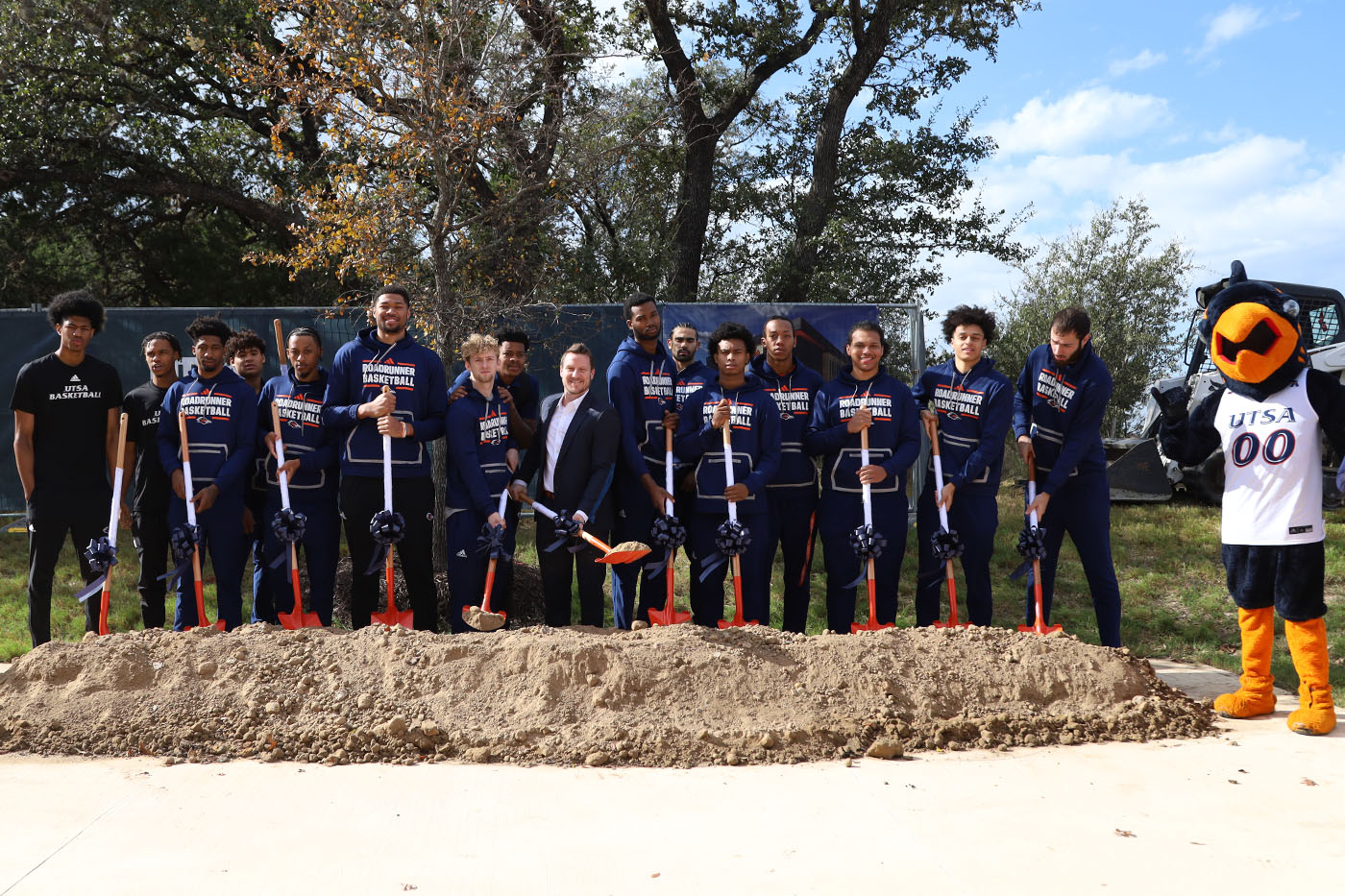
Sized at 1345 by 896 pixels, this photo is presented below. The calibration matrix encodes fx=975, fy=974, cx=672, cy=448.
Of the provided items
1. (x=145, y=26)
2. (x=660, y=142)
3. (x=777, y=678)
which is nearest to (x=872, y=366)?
(x=777, y=678)

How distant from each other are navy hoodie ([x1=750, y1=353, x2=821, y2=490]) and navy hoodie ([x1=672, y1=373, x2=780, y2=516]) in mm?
158

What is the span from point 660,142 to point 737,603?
869 centimetres

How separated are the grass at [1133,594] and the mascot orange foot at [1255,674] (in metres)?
0.96

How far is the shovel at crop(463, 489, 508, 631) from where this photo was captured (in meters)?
4.69

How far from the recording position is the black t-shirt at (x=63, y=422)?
533 centimetres

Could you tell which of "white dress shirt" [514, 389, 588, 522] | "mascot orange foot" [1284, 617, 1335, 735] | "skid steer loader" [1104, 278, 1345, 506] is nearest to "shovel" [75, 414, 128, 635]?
"white dress shirt" [514, 389, 588, 522]

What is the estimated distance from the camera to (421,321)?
268 inches

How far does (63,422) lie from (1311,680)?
20.8 ft

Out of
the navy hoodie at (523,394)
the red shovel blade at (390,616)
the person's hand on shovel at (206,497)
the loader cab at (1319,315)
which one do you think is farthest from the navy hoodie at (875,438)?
the loader cab at (1319,315)

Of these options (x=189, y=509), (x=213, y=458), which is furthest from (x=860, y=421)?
(x=189, y=509)

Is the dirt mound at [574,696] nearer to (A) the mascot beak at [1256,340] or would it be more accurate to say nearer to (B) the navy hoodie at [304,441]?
(B) the navy hoodie at [304,441]

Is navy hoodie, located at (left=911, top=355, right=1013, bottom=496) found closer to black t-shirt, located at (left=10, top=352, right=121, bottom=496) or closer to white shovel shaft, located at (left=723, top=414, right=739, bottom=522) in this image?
white shovel shaft, located at (left=723, top=414, right=739, bottom=522)

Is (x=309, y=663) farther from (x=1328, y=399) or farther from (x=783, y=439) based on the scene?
(x=1328, y=399)

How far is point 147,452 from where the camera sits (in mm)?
5605
